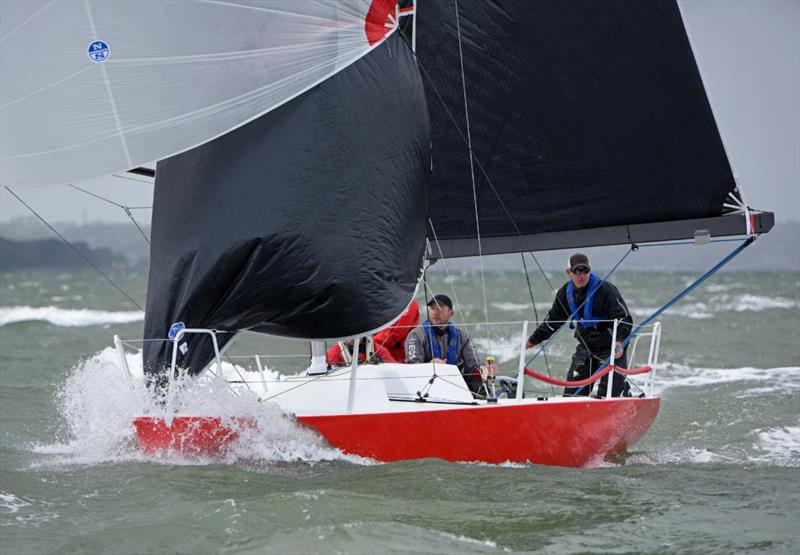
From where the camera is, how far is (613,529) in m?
6.11

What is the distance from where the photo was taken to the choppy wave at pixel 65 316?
95.0 ft

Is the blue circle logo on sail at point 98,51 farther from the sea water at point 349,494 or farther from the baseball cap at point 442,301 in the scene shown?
the baseball cap at point 442,301

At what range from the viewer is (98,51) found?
7125mm

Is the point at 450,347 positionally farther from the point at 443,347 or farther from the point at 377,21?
the point at 377,21

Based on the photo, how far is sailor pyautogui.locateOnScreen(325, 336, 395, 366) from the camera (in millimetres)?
8648

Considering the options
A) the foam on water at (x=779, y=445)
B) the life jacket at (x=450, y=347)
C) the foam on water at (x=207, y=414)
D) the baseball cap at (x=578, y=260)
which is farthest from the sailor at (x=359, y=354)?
the foam on water at (x=779, y=445)

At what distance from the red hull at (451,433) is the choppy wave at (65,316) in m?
21.1

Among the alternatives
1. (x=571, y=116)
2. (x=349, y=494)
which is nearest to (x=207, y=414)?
(x=349, y=494)

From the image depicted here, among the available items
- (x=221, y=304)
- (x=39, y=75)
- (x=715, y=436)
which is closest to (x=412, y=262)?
(x=221, y=304)

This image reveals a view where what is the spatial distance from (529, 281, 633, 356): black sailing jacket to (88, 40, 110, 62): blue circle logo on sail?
416 centimetres

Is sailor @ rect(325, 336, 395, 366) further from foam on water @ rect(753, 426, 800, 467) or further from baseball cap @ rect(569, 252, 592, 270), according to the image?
foam on water @ rect(753, 426, 800, 467)

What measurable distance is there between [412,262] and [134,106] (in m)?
2.32

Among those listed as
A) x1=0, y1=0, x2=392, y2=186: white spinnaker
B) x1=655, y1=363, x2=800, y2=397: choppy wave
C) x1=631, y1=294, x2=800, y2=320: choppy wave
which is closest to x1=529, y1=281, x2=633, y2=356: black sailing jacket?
x1=0, y1=0, x2=392, y2=186: white spinnaker

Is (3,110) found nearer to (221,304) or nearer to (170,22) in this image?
(170,22)
